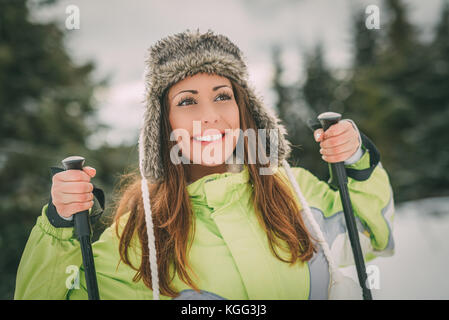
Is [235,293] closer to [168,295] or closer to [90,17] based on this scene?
[168,295]

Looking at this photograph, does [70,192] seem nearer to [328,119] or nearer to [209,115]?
[209,115]

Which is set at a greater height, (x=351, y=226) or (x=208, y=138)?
(x=208, y=138)

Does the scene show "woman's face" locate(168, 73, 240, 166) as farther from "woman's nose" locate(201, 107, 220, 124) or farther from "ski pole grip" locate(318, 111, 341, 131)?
"ski pole grip" locate(318, 111, 341, 131)

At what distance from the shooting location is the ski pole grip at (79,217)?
4.08ft

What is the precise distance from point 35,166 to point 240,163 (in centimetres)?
438

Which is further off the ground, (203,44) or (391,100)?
(391,100)

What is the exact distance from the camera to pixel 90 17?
5.98 feet

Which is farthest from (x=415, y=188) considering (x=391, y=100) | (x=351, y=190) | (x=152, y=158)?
Answer: (x=152, y=158)

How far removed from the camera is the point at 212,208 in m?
1.53

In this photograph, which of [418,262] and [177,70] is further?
[418,262]

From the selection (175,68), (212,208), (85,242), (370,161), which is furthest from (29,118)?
(370,161)

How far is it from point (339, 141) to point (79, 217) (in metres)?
1.30

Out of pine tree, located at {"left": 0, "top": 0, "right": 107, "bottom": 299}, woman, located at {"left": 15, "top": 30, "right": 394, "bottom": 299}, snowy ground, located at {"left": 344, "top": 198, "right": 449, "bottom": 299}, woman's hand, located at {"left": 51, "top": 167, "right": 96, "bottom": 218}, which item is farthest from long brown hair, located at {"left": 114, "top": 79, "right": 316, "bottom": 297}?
pine tree, located at {"left": 0, "top": 0, "right": 107, "bottom": 299}
